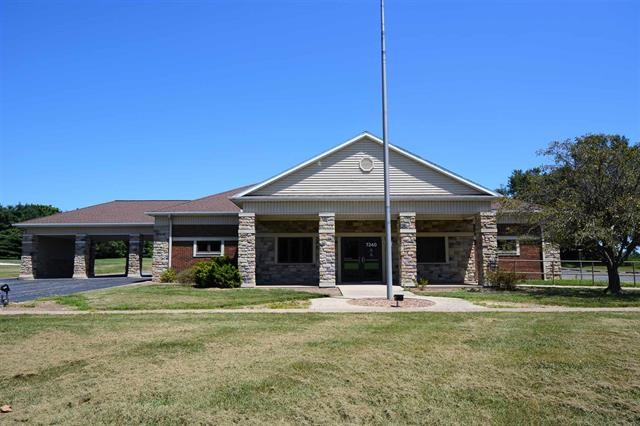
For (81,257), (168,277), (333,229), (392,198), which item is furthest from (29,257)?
(392,198)

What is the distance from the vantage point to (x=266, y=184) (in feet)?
71.3

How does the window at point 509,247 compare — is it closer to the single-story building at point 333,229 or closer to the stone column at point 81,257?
the single-story building at point 333,229

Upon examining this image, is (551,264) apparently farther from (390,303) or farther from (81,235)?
(81,235)

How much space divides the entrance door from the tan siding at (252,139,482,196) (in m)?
3.71

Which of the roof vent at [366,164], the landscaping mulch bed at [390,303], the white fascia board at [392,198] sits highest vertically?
the roof vent at [366,164]

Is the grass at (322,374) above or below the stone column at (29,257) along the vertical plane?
below

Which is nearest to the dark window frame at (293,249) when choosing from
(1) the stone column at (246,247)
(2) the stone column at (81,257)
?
(1) the stone column at (246,247)

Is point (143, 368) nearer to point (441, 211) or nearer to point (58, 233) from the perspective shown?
point (441, 211)

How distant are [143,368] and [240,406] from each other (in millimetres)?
2146

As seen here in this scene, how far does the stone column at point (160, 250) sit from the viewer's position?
985 inches

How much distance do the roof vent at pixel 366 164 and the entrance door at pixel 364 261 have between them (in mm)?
4280

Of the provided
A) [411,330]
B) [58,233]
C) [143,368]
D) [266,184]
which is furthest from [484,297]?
[58,233]

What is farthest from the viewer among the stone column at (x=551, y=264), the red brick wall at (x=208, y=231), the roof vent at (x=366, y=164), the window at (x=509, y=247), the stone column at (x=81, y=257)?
the stone column at (x=81, y=257)

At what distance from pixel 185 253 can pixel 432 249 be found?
44.5 feet
